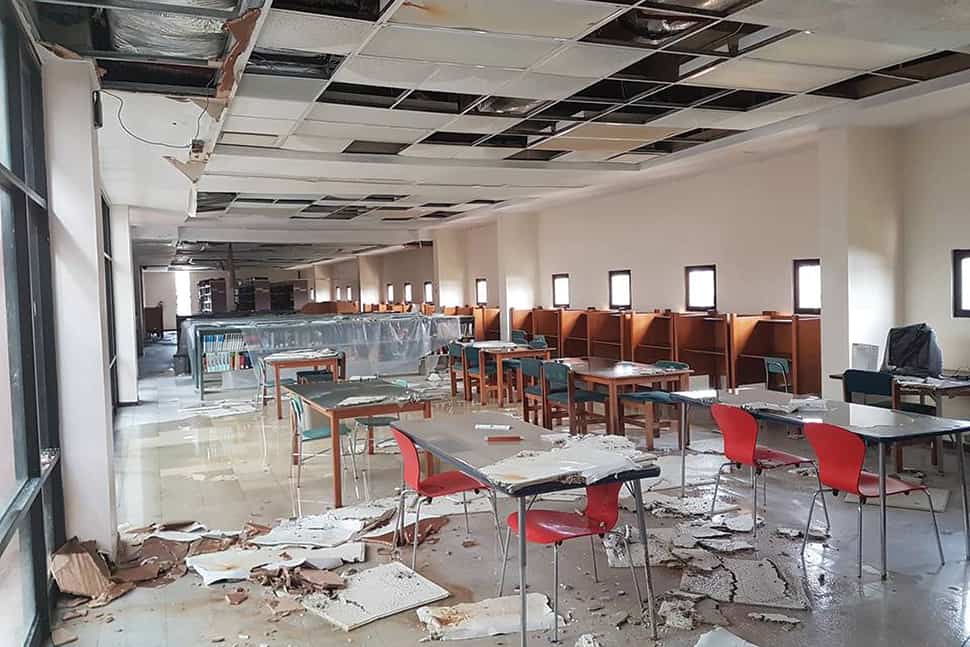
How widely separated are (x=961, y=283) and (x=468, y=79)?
181 inches

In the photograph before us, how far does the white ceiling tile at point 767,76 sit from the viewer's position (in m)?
4.88

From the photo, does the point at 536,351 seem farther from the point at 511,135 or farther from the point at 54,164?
the point at 54,164

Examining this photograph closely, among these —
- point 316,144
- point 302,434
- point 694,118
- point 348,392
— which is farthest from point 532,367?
point 316,144

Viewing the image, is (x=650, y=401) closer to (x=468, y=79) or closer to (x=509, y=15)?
(x=468, y=79)

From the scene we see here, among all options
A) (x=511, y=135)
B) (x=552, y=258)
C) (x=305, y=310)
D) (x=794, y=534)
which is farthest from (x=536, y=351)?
(x=305, y=310)

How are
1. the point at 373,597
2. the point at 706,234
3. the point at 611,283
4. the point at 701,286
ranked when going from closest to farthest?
1. the point at 373,597
2. the point at 706,234
3. the point at 701,286
4. the point at 611,283

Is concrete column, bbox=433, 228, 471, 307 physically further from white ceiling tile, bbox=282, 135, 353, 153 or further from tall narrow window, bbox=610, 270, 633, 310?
white ceiling tile, bbox=282, 135, 353, 153

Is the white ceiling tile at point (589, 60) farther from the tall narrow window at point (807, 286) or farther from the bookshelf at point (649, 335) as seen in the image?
the bookshelf at point (649, 335)

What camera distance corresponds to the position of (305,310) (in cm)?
2086

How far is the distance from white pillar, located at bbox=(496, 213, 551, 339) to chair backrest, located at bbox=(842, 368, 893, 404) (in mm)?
7166

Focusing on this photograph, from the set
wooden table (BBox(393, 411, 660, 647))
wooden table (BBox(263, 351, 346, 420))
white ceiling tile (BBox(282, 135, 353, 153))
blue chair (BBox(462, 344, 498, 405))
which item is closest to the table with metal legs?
wooden table (BBox(393, 411, 660, 647))

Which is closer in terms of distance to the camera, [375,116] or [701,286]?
[375,116]

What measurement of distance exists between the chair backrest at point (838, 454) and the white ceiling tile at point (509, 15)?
2413 mm

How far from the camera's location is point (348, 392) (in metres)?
5.50
